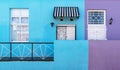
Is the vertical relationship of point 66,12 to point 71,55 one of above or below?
above

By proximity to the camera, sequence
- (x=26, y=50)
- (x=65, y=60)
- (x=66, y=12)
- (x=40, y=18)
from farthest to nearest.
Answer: (x=40, y=18), (x=26, y=50), (x=66, y=12), (x=65, y=60)

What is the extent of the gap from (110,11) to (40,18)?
12.4 ft

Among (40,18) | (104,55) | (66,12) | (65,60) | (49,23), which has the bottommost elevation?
(65,60)

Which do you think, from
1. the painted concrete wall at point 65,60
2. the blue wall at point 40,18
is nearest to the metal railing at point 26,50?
the blue wall at point 40,18

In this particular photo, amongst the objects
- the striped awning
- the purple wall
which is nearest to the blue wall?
the striped awning

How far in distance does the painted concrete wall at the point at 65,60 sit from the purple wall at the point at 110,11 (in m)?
2.28

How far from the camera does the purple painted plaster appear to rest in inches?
400

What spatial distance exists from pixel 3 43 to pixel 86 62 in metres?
4.23

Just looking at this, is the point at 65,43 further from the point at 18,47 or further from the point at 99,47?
the point at 18,47

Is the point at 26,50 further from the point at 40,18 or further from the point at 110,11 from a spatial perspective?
the point at 110,11

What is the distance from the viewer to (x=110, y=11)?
11.7 meters

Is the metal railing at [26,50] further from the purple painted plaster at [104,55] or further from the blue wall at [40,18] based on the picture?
the purple painted plaster at [104,55]

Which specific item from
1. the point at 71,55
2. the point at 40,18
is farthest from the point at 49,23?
the point at 71,55

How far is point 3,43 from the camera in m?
11.0
